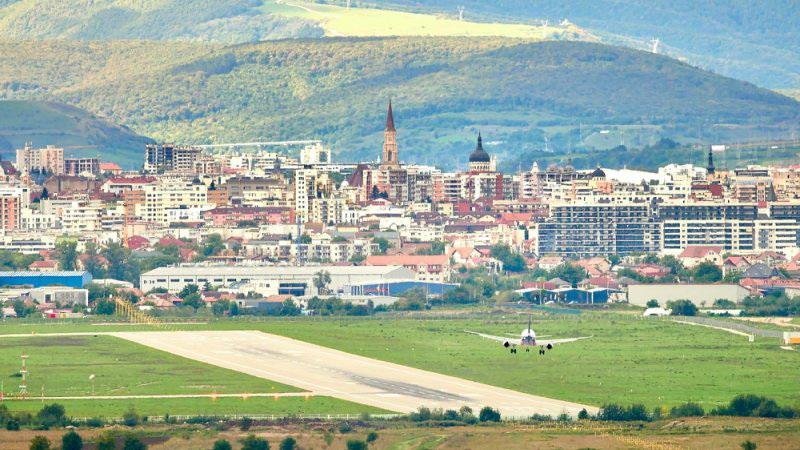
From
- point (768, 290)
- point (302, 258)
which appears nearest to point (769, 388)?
point (768, 290)

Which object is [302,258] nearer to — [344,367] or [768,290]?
[768,290]

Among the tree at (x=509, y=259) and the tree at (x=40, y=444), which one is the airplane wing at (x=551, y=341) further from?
the tree at (x=509, y=259)

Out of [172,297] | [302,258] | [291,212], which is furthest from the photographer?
[291,212]

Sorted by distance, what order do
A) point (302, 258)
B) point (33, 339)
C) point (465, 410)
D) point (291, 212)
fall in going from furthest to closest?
point (291, 212) → point (302, 258) → point (33, 339) → point (465, 410)

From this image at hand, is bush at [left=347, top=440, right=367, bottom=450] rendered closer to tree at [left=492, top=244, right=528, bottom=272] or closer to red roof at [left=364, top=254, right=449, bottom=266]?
red roof at [left=364, top=254, right=449, bottom=266]

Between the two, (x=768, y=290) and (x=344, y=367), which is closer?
(x=344, y=367)

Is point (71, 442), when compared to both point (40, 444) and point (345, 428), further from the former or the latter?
point (345, 428)

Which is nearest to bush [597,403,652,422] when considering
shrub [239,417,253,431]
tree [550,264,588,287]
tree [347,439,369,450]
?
tree [347,439,369,450]
